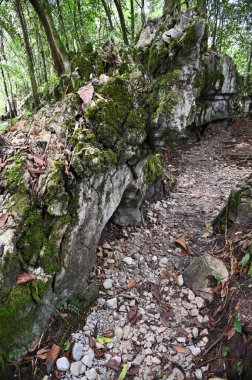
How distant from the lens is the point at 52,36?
5.94m

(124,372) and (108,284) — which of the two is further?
(108,284)

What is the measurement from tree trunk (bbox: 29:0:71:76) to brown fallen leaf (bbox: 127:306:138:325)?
15.7 feet

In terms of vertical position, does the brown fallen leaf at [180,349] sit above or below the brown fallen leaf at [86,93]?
below

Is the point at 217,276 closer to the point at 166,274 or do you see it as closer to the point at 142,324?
the point at 166,274

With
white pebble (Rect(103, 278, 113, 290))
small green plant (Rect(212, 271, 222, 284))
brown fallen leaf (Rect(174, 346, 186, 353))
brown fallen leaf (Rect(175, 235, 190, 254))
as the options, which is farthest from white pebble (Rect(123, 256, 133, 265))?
brown fallen leaf (Rect(174, 346, 186, 353))

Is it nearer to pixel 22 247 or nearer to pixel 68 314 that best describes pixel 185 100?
pixel 22 247

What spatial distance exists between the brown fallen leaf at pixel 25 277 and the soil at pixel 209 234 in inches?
51.1

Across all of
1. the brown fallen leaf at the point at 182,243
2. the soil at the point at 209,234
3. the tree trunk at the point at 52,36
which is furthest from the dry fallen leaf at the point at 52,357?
the tree trunk at the point at 52,36

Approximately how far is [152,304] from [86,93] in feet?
11.0

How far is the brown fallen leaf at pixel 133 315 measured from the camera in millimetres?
3609

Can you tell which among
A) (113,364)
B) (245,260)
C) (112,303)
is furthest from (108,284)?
(245,260)

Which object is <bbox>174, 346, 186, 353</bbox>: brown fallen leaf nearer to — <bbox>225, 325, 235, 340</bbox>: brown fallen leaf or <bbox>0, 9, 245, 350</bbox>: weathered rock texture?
<bbox>225, 325, 235, 340</bbox>: brown fallen leaf

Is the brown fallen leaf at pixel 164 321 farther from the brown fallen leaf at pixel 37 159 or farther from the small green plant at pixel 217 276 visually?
the brown fallen leaf at pixel 37 159

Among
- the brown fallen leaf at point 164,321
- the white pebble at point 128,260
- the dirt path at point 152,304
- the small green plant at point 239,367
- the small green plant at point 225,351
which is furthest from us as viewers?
the white pebble at point 128,260
